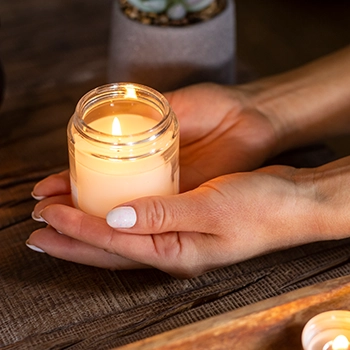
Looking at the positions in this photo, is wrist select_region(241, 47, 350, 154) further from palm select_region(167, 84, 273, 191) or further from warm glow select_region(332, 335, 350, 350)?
warm glow select_region(332, 335, 350, 350)

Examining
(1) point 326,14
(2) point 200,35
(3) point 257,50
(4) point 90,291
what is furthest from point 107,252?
(1) point 326,14

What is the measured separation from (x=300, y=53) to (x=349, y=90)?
0.65m

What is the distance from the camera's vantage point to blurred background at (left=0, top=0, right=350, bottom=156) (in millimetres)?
1078

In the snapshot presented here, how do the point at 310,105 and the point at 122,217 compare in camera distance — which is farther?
the point at 310,105

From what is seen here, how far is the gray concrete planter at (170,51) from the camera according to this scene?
0.93 metres

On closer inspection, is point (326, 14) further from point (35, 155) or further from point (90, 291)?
point (90, 291)

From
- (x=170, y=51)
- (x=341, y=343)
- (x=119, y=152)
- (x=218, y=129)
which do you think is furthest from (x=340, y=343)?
(x=170, y=51)

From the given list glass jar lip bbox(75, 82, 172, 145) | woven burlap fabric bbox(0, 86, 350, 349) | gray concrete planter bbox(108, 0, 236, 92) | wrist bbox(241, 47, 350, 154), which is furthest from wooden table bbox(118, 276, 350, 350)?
gray concrete planter bbox(108, 0, 236, 92)

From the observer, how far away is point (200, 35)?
94 centimetres

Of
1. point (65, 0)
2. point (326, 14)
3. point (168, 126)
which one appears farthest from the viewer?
point (326, 14)

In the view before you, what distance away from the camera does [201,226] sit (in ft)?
2.14

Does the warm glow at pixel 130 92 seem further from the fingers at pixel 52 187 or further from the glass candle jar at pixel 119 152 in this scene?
the fingers at pixel 52 187

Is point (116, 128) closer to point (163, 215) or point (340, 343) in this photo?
point (163, 215)

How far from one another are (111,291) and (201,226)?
127 mm
